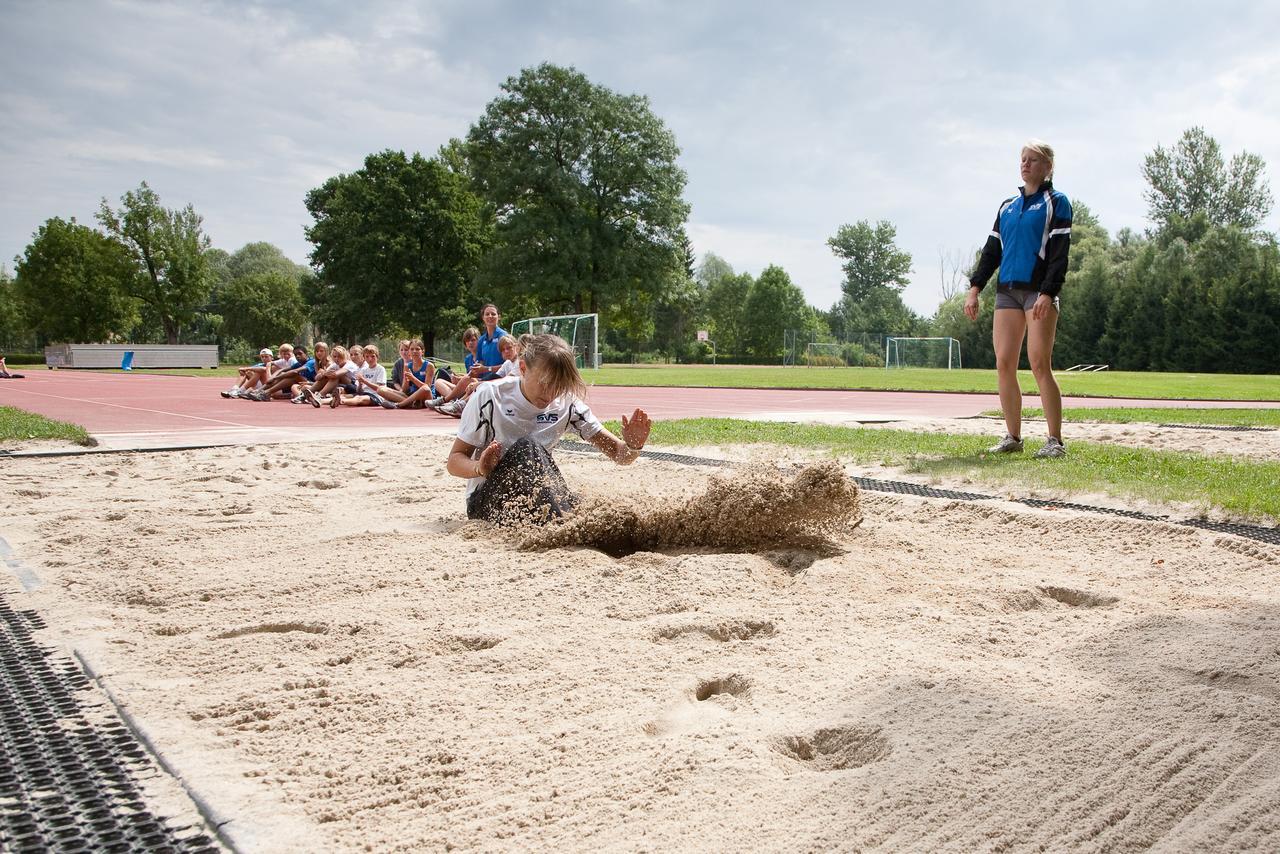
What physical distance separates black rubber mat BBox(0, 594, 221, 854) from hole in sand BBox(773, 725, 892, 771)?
1.18 metres

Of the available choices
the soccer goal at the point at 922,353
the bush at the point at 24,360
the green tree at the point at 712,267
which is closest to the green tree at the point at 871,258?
the green tree at the point at 712,267

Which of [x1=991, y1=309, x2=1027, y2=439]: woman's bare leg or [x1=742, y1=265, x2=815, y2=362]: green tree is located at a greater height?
[x1=742, y1=265, x2=815, y2=362]: green tree

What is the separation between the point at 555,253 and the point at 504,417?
40.3m

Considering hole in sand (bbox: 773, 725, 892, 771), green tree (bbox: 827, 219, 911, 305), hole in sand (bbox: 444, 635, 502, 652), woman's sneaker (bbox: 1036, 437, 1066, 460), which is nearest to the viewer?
hole in sand (bbox: 773, 725, 892, 771)

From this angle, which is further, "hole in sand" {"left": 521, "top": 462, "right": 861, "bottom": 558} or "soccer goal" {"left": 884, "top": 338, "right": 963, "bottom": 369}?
"soccer goal" {"left": 884, "top": 338, "right": 963, "bottom": 369}

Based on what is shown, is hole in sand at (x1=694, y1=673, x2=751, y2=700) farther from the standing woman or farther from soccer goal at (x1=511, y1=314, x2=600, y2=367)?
soccer goal at (x1=511, y1=314, x2=600, y2=367)

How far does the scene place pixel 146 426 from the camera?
10.0m

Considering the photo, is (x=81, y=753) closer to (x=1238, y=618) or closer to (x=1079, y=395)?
→ (x=1238, y=618)

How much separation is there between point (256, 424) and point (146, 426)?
1.11 metres

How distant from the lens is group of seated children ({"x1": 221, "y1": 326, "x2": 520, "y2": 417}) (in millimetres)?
12414

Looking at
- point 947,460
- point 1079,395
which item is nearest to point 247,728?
point 947,460

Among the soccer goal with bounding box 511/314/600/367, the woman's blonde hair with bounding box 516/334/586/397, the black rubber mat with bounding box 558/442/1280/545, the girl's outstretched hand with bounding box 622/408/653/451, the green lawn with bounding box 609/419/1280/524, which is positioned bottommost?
the black rubber mat with bounding box 558/442/1280/545

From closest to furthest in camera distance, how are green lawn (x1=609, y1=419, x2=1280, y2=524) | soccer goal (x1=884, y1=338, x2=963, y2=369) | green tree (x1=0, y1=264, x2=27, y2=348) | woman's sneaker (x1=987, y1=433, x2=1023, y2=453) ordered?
green lawn (x1=609, y1=419, x2=1280, y2=524), woman's sneaker (x1=987, y1=433, x2=1023, y2=453), soccer goal (x1=884, y1=338, x2=963, y2=369), green tree (x1=0, y1=264, x2=27, y2=348)

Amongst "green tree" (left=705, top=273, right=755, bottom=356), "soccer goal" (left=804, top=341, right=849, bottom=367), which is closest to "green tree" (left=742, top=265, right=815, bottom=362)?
"green tree" (left=705, top=273, right=755, bottom=356)
